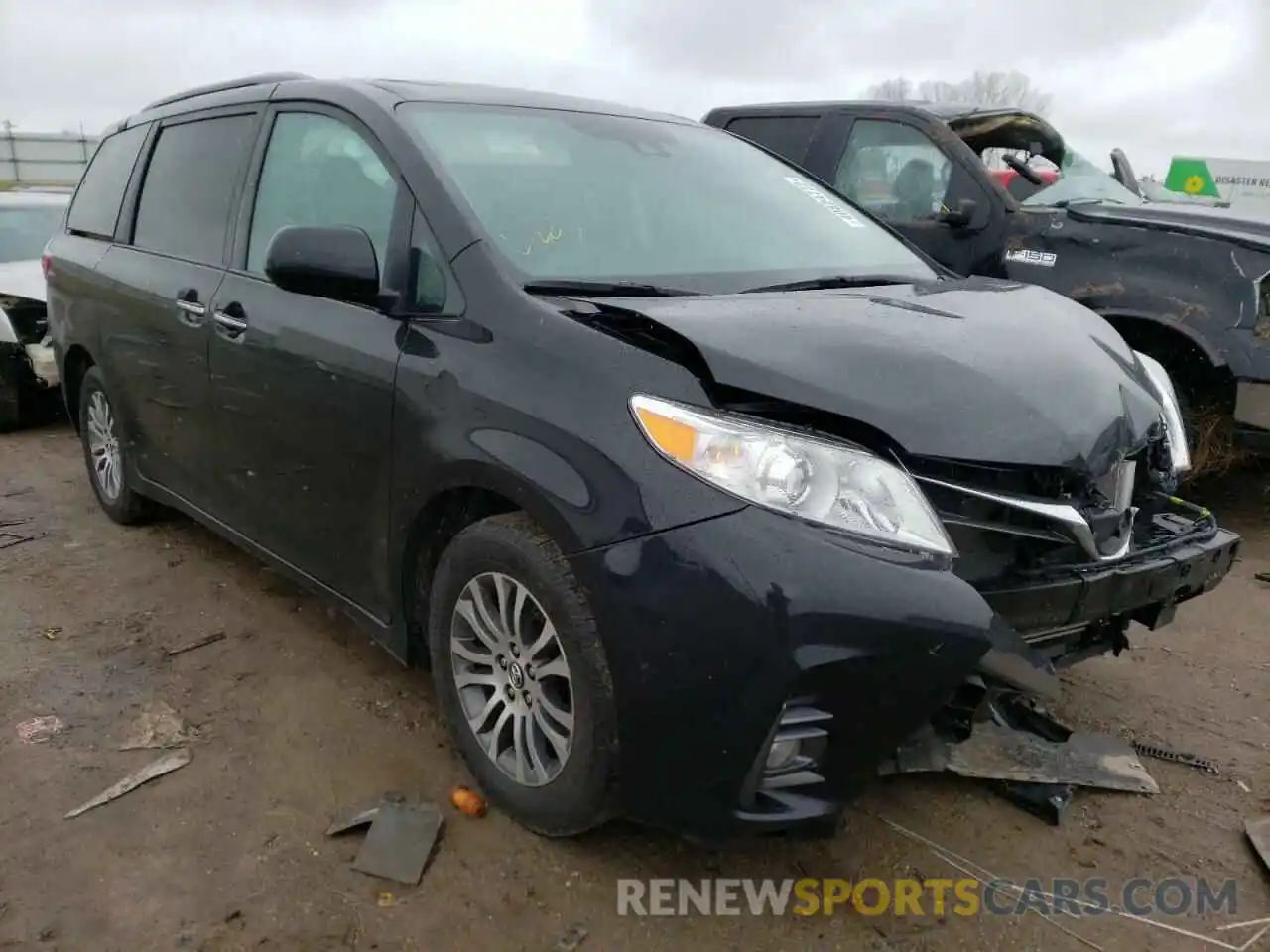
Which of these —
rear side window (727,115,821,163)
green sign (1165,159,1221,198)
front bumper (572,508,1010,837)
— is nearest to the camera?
front bumper (572,508,1010,837)

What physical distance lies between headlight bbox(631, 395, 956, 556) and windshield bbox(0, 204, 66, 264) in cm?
712

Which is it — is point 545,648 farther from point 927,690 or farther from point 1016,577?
point 1016,577

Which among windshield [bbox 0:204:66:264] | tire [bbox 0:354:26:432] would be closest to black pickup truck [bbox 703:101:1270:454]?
tire [bbox 0:354:26:432]

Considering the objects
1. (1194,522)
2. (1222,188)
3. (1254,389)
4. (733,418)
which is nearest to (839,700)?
(733,418)

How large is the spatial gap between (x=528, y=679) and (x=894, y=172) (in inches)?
172

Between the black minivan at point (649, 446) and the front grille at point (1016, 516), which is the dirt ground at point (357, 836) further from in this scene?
the front grille at point (1016, 516)

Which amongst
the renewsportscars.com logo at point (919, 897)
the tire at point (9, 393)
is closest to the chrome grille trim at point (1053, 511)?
the renewsportscars.com logo at point (919, 897)

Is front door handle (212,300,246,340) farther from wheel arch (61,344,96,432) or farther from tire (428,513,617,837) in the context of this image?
wheel arch (61,344,96,432)

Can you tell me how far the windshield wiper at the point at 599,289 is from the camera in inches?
96.9

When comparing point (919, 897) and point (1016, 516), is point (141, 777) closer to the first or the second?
point (919, 897)

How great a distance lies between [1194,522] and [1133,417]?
0.51 m

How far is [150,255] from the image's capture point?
155 inches

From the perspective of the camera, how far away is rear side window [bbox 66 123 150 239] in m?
4.40

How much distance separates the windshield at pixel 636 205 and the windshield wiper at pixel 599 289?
3 cm
